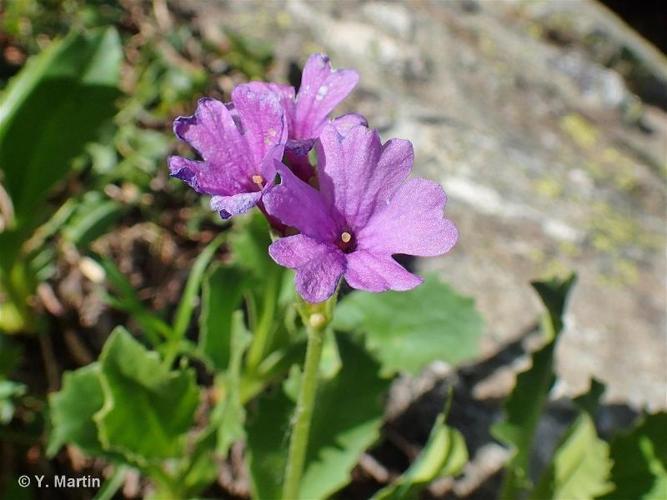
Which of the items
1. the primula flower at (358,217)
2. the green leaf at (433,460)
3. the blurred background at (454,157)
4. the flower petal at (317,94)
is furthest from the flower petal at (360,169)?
the blurred background at (454,157)

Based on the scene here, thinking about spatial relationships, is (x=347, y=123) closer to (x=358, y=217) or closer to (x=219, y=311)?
(x=358, y=217)

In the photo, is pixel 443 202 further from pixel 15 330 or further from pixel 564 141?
pixel 564 141

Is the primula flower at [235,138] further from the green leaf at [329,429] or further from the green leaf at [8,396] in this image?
the green leaf at [8,396]

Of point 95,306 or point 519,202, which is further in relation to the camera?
point 519,202

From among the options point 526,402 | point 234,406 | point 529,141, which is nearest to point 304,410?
point 234,406

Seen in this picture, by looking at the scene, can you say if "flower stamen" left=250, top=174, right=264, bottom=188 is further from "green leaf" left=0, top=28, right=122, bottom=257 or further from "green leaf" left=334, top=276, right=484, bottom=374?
"green leaf" left=0, top=28, right=122, bottom=257

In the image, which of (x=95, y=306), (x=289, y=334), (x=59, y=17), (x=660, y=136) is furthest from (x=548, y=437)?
(x=59, y=17)
